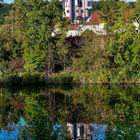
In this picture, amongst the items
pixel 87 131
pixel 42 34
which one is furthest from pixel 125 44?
pixel 87 131

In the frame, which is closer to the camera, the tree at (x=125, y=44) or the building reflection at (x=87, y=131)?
the building reflection at (x=87, y=131)

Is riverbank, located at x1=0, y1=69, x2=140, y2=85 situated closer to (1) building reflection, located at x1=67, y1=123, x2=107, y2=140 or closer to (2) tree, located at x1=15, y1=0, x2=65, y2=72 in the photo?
(2) tree, located at x1=15, y1=0, x2=65, y2=72

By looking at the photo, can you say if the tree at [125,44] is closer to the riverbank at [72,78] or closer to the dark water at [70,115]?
the riverbank at [72,78]

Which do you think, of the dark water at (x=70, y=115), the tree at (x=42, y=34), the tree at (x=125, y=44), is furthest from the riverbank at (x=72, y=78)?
the dark water at (x=70, y=115)

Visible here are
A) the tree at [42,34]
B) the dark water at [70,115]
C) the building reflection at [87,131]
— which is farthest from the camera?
the tree at [42,34]

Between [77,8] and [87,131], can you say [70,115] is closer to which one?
[87,131]

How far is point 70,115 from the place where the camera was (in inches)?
918

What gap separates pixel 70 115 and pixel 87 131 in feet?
18.6

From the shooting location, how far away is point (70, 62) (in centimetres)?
4812

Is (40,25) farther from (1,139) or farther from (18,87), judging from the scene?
(1,139)

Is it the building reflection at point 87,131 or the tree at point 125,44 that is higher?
the tree at point 125,44

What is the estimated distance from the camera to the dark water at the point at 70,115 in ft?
54.9

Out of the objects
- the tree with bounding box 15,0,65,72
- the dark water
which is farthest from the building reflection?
the tree with bounding box 15,0,65,72

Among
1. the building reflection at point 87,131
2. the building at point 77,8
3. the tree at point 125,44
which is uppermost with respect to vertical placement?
the building at point 77,8
